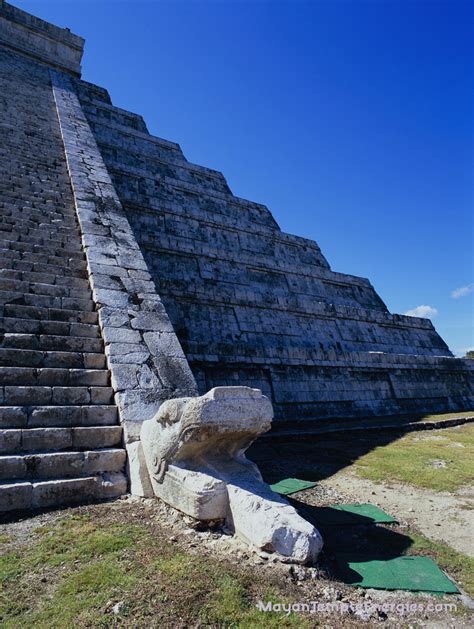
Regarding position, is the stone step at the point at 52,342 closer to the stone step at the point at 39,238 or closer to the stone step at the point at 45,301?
the stone step at the point at 45,301

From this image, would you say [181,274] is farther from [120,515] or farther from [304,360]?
[120,515]

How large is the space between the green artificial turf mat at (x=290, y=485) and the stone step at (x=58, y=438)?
2075mm

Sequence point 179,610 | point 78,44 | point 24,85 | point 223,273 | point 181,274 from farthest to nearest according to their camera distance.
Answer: point 78,44, point 24,85, point 223,273, point 181,274, point 179,610

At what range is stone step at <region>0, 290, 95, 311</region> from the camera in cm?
561

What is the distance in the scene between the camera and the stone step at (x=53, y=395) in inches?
174

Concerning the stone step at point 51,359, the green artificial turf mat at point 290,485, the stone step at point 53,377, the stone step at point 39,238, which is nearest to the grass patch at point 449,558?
the green artificial turf mat at point 290,485

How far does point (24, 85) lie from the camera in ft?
52.6

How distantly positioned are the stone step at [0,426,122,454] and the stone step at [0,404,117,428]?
0.38ft

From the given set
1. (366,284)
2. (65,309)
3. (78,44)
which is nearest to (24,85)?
(78,44)

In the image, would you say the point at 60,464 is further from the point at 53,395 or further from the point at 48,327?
the point at 48,327

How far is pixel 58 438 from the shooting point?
4.22 meters

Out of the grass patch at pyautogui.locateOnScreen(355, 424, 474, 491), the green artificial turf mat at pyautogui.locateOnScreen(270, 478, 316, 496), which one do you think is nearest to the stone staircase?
the green artificial turf mat at pyautogui.locateOnScreen(270, 478, 316, 496)

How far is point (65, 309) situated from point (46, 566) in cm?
373

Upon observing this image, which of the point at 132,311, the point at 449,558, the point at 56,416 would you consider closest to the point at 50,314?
the point at 132,311
